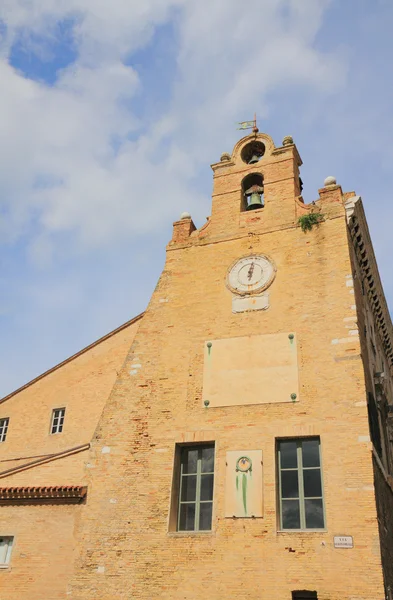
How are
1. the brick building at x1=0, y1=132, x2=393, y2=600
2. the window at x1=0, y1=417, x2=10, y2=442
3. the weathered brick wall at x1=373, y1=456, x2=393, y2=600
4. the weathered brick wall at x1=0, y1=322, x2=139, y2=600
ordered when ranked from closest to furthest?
1. the weathered brick wall at x1=373, y1=456, x2=393, y2=600
2. the brick building at x1=0, y1=132, x2=393, y2=600
3. the weathered brick wall at x1=0, y1=322, x2=139, y2=600
4. the window at x1=0, y1=417, x2=10, y2=442

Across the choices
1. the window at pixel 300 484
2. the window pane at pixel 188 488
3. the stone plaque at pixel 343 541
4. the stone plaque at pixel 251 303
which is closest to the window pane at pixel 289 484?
the window at pixel 300 484

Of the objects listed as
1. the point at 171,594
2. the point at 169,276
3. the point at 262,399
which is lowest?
the point at 171,594

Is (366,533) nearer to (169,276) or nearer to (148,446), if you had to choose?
(148,446)

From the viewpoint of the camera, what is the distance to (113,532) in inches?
467

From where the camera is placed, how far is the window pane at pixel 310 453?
11.5 meters

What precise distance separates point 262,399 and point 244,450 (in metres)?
1.17

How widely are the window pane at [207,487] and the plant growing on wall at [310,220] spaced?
6513 millimetres

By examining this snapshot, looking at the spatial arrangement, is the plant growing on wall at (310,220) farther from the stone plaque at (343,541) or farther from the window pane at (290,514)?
the stone plaque at (343,541)

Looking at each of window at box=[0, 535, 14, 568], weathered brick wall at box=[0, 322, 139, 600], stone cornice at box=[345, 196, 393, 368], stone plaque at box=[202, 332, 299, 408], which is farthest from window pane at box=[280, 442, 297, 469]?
window at box=[0, 535, 14, 568]

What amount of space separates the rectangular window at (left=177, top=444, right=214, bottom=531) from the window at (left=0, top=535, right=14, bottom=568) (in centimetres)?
395

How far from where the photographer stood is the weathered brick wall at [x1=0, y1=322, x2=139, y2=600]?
1203cm

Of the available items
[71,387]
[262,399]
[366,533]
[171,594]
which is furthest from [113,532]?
[71,387]

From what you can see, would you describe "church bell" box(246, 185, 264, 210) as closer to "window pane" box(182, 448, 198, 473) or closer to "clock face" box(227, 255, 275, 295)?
"clock face" box(227, 255, 275, 295)

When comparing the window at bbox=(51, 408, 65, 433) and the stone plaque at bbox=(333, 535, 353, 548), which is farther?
the window at bbox=(51, 408, 65, 433)
